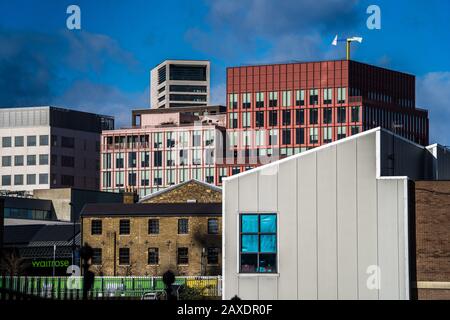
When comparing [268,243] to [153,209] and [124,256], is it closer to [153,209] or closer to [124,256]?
[153,209]

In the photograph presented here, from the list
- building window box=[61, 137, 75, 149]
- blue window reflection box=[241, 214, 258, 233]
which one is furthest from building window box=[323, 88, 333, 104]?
blue window reflection box=[241, 214, 258, 233]

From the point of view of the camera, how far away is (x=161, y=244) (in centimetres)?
9488

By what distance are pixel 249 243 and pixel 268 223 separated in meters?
1.51

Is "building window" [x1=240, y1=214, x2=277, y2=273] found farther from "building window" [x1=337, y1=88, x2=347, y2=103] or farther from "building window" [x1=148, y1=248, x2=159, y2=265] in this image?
"building window" [x1=337, y1=88, x2=347, y2=103]

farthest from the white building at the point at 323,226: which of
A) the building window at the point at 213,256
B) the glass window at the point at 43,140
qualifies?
the glass window at the point at 43,140

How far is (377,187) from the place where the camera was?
155 feet

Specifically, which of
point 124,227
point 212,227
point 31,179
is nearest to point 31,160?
point 31,179

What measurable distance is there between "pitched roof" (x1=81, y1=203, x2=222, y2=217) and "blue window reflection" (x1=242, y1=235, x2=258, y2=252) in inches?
1808

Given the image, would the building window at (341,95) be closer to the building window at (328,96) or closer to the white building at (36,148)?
the building window at (328,96)

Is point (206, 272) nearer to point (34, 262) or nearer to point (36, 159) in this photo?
point (34, 262)

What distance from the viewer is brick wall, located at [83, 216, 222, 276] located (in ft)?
310

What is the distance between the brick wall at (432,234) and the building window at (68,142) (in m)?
153

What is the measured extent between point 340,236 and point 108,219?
5233 centimetres

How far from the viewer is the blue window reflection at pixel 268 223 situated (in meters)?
48.0
